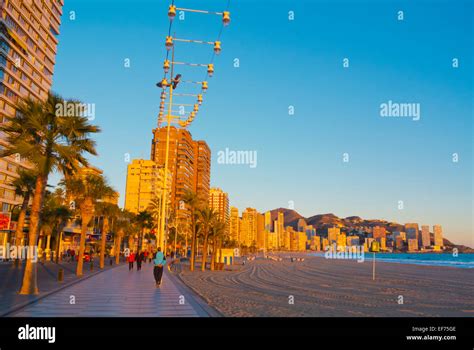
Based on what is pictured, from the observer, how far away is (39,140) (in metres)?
17.8

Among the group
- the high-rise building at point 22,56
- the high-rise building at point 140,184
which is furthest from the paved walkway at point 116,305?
the high-rise building at point 140,184

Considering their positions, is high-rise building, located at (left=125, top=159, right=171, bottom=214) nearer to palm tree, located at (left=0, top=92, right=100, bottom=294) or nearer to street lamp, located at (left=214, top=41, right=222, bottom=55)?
street lamp, located at (left=214, top=41, right=222, bottom=55)

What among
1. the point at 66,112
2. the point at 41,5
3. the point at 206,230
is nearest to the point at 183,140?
the point at 41,5

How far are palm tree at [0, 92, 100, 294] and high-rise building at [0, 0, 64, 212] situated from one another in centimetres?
4849

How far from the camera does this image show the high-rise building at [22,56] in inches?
2574

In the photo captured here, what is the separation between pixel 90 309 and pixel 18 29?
234 ft

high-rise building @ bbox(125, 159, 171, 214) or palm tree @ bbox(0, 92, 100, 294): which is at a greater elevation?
high-rise building @ bbox(125, 159, 171, 214)

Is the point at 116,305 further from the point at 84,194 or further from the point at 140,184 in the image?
the point at 140,184

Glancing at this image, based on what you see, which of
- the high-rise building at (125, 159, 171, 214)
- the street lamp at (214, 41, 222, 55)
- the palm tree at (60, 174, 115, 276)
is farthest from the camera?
the high-rise building at (125, 159, 171, 214)

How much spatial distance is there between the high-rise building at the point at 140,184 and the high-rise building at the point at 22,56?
219 feet

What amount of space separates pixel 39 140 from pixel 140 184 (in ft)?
435

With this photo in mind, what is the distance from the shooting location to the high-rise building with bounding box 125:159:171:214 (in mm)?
145250

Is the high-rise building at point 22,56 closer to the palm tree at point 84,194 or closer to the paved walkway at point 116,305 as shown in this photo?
the palm tree at point 84,194

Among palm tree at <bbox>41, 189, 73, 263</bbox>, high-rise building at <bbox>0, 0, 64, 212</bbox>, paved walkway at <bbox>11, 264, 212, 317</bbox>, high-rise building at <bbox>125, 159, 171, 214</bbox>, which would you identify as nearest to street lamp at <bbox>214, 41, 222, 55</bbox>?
paved walkway at <bbox>11, 264, 212, 317</bbox>
